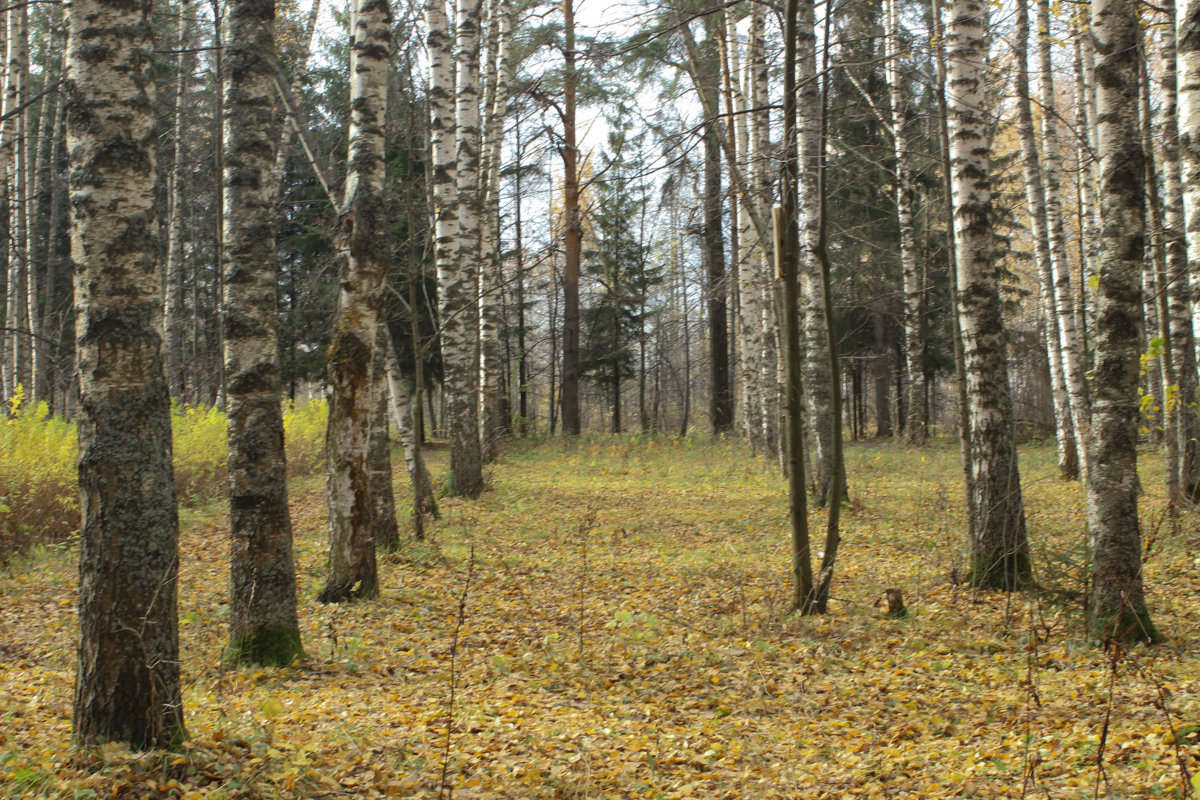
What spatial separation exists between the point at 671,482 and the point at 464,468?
415cm

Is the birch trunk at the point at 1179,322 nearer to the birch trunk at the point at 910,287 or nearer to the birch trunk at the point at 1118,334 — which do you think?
the birch trunk at the point at 1118,334

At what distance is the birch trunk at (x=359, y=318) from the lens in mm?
6348

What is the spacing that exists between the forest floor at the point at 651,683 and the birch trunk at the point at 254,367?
37cm

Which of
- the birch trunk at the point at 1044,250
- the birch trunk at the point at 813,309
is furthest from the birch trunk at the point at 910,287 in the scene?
the birch trunk at the point at 813,309

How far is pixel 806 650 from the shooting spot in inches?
224

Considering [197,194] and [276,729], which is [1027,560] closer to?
[276,729]

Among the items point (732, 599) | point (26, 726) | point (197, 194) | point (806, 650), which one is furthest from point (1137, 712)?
point (197, 194)

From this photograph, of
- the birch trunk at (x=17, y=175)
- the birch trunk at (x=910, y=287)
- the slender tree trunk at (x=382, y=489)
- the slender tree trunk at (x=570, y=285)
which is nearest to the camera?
the slender tree trunk at (x=382, y=489)

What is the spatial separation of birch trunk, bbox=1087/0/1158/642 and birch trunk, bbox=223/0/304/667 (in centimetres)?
515

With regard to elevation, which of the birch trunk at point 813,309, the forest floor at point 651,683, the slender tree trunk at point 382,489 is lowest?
the forest floor at point 651,683

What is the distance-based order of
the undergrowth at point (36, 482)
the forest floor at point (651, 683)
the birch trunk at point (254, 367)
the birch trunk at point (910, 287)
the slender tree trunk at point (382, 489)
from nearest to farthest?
the forest floor at point (651, 683) → the birch trunk at point (254, 367) → the slender tree trunk at point (382, 489) → the undergrowth at point (36, 482) → the birch trunk at point (910, 287)

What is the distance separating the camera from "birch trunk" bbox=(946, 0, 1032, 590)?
6.57m

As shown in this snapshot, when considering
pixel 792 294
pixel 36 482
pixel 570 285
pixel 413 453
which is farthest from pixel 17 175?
pixel 792 294

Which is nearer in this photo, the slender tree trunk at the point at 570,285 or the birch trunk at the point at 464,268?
the birch trunk at the point at 464,268
